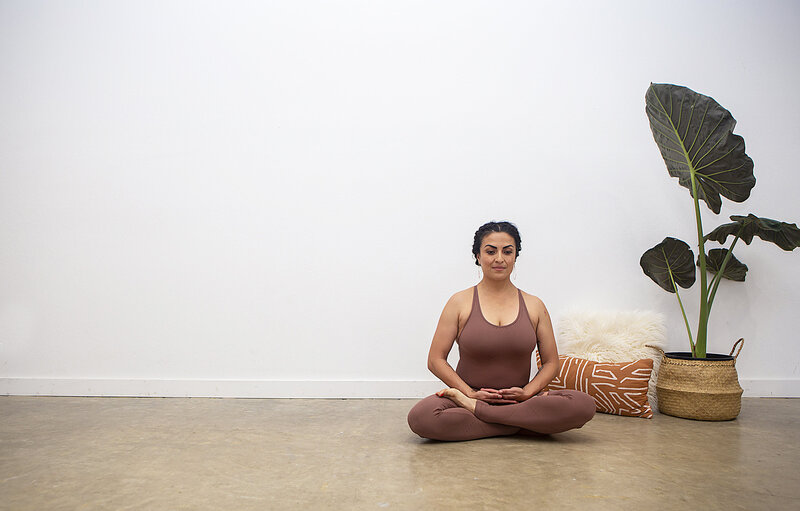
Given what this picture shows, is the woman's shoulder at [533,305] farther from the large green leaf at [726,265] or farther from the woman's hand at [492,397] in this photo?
the large green leaf at [726,265]

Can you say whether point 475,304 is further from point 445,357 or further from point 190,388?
point 190,388

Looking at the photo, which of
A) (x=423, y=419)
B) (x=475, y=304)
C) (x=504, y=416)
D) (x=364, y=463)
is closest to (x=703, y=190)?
(x=475, y=304)

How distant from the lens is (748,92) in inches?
131

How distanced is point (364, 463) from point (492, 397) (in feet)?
2.02

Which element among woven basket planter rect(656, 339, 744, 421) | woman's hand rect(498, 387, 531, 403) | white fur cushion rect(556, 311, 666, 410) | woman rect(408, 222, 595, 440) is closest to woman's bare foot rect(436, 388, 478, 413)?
woman rect(408, 222, 595, 440)

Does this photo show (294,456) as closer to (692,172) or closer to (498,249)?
(498,249)

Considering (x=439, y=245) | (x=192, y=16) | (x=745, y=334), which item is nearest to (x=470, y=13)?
(x=439, y=245)

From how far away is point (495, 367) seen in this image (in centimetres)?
234

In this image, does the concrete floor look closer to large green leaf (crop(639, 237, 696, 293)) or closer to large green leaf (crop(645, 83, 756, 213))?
large green leaf (crop(639, 237, 696, 293))

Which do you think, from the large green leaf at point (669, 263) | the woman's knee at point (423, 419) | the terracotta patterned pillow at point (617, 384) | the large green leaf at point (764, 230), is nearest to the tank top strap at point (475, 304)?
the woman's knee at point (423, 419)

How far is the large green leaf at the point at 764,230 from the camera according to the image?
2.51 meters

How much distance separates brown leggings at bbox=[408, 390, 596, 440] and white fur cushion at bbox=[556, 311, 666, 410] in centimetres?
73

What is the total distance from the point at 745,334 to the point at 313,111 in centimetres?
285

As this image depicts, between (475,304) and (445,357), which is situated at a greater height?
(475,304)
